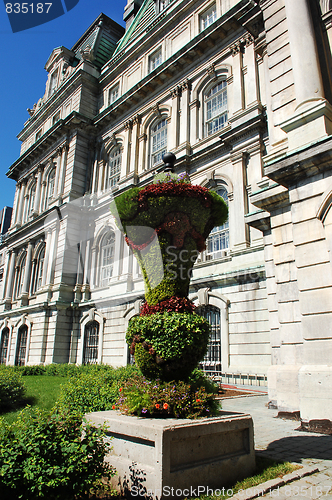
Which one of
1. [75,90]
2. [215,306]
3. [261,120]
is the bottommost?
[215,306]

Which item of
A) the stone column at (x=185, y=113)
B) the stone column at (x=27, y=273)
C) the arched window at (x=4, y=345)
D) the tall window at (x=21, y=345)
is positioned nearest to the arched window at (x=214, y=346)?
the stone column at (x=185, y=113)

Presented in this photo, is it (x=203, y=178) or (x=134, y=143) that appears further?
(x=134, y=143)

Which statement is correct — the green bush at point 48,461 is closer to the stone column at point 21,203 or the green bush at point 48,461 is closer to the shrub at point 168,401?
the shrub at point 168,401

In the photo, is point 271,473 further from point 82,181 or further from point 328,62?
point 82,181

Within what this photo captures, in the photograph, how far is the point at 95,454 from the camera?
13.2ft

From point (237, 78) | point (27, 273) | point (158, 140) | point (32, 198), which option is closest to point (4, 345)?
point (27, 273)

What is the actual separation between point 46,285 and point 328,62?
932 inches

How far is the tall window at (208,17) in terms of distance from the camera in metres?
23.0

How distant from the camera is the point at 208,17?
23.4 meters

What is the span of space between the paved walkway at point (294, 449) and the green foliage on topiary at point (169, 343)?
1853 millimetres

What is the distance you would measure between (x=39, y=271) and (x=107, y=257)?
7691 mm

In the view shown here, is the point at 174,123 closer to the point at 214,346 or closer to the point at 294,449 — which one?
the point at 214,346

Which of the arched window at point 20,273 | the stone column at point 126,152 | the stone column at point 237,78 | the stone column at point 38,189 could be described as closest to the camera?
the stone column at point 237,78

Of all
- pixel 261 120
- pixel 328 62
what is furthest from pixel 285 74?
pixel 261 120
